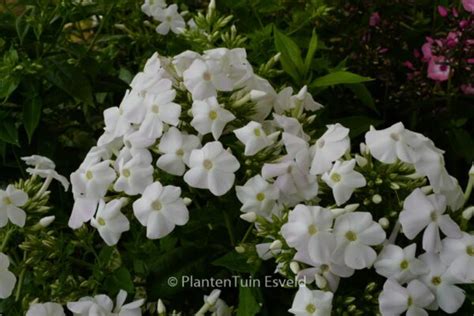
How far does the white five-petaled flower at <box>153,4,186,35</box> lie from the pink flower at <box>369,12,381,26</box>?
326mm

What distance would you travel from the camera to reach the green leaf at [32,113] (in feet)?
3.30

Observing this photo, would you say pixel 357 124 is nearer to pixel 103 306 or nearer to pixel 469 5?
pixel 469 5

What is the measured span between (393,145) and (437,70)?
1.54 ft

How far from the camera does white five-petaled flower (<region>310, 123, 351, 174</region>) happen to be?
0.73 meters

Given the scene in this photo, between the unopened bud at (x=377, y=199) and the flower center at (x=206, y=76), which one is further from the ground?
the flower center at (x=206, y=76)

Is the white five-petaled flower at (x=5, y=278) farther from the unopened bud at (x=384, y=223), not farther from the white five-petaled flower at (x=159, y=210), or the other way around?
the unopened bud at (x=384, y=223)

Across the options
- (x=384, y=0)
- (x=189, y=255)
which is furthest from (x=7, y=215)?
(x=384, y=0)

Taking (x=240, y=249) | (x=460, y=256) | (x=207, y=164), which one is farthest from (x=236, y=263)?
(x=460, y=256)

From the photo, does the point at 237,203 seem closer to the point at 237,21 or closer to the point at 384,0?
the point at 237,21

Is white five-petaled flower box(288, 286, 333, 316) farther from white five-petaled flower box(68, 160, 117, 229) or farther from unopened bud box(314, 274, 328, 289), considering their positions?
white five-petaled flower box(68, 160, 117, 229)

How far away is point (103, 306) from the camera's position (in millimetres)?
791

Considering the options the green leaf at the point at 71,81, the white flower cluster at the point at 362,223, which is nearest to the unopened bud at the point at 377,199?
the white flower cluster at the point at 362,223

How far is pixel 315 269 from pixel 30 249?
0.33 metres

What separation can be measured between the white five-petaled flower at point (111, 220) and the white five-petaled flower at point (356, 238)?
0.23 metres
